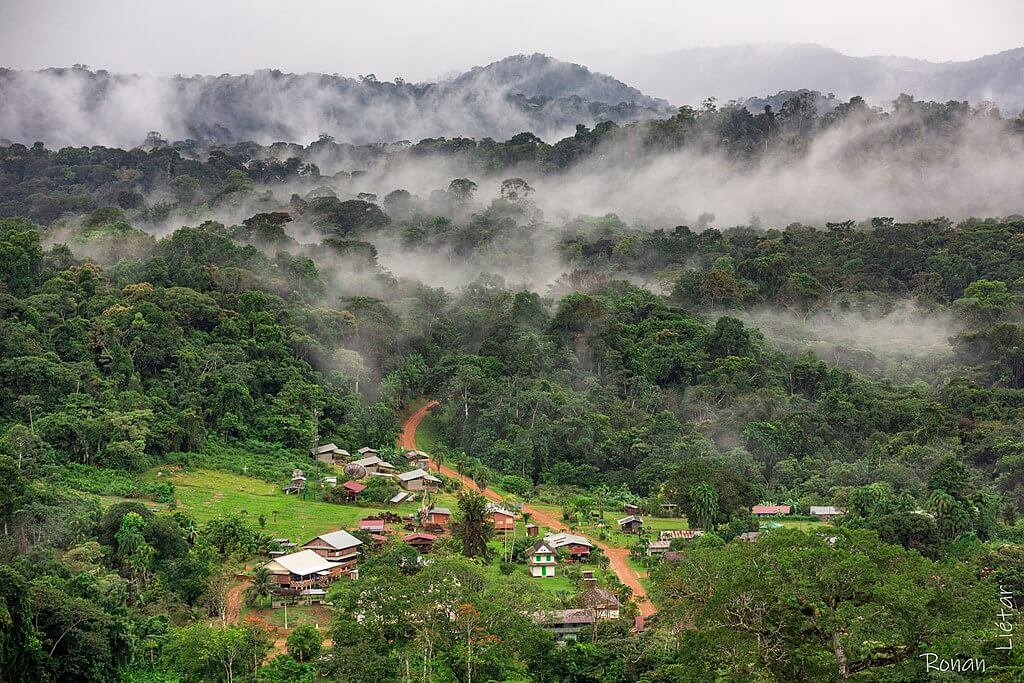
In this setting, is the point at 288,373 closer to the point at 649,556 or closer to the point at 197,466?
the point at 197,466

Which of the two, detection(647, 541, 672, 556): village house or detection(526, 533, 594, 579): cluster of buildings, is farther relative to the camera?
detection(647, 541, 672, 556): village house

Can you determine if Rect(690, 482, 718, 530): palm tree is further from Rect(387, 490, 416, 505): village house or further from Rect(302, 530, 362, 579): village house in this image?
Rect(302, 530, 362, 579): village house

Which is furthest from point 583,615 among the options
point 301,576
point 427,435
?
point 427,435

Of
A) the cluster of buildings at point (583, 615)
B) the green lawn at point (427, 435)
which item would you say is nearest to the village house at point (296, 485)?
the green lawn at point (427, 435)

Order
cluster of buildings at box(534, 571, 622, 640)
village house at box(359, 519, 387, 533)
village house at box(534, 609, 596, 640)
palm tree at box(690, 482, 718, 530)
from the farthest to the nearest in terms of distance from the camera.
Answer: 1. palm tree at box(690, 482, 718, 530)
2. village house at box(359, 519, 387, 533)
3. village house at box(534, 609, 596, 640)
4. cluster of buildings at box(534, 571, 622, 640)

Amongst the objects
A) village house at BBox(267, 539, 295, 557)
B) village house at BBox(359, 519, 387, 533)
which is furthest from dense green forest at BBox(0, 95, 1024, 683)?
village house at BBox(359, 519, 387, 533)

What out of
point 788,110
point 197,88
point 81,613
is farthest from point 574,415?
point 197,88
